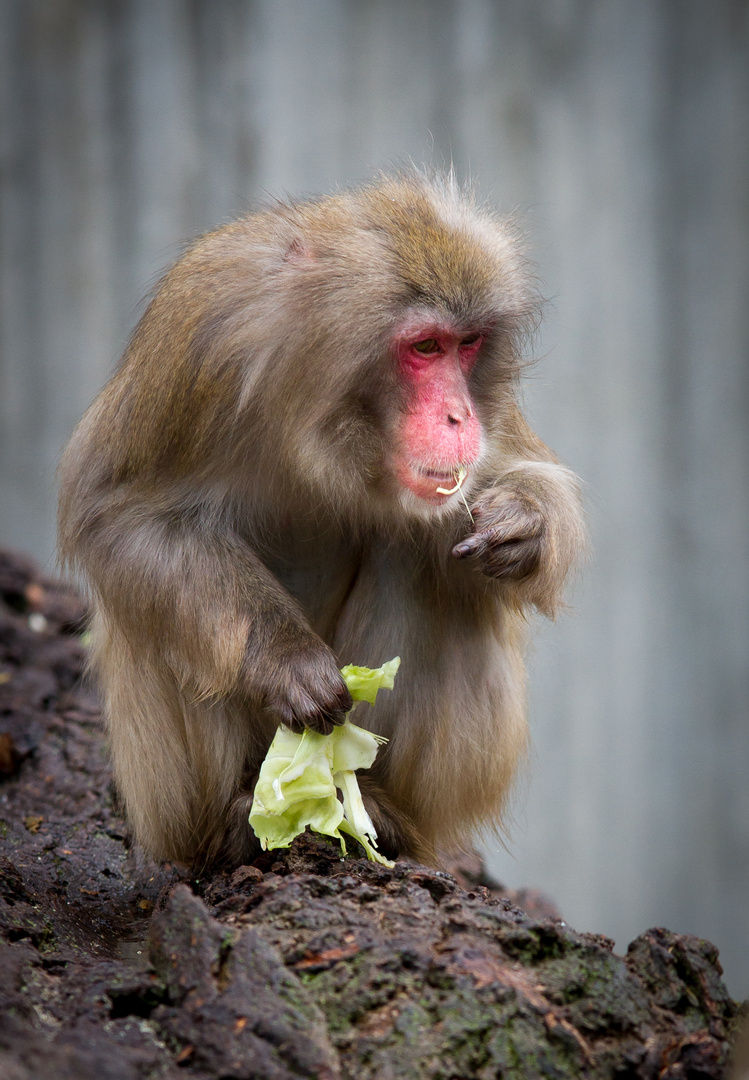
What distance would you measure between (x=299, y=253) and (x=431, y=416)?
0.72 meters

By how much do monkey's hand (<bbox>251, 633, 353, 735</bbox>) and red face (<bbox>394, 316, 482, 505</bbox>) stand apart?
66cm

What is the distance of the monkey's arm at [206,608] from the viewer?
3.64m

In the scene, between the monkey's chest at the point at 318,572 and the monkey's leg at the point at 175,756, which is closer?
the monkey's leg at the point at 175,756

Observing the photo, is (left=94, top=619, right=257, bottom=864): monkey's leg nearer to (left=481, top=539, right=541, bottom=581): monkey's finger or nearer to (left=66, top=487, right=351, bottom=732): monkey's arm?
(left=66, top=487, right=351, bottom=732): monkey's arm

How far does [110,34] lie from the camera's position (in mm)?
9086

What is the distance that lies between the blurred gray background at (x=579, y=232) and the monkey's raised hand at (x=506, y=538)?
5133mm

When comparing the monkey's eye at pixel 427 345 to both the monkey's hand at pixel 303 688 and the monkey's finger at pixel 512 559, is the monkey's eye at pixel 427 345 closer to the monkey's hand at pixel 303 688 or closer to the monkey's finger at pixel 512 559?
the monkey's finger at pixel 512 559

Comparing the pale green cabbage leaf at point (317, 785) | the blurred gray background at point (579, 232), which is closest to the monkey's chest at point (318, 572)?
the pale green cabbage leaf at point (317, 785)

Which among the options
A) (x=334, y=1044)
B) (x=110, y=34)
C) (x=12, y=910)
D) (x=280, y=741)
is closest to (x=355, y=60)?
(x=110, y=34)

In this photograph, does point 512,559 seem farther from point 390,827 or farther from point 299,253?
point 299,253

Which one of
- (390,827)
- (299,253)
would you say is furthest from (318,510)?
(390,827)

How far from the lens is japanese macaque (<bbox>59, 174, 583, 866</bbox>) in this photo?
12.2ft

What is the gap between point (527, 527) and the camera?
152 inches

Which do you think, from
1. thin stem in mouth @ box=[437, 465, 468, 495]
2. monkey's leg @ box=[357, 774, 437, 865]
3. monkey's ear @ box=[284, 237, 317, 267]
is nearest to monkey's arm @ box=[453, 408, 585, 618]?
thin stem in mouth @ box=[437, 465, 468, 495]
